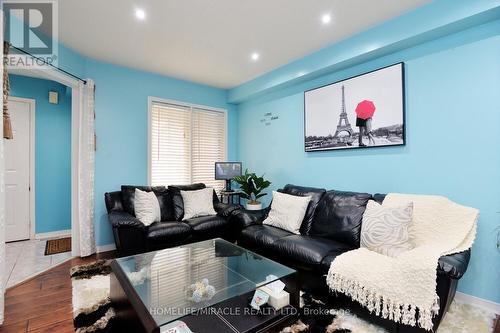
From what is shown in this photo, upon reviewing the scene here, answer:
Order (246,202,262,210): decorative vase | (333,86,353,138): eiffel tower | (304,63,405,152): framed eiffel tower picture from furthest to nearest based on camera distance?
(246,202,262,210): decorative vase < (333,86,353,138): eiffel tower < (304,63,405,152): framed eiffel tower picture

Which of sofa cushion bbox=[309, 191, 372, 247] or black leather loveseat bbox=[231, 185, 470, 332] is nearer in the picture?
black leather loveseat bbox=[231, 185, 470, 332]

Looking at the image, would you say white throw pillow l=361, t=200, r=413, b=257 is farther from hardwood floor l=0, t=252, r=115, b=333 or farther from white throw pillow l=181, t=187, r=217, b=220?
hardwood floor l=0, t=252, r=115, b=333

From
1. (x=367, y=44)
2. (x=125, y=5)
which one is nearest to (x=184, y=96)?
(x=125, y=5)

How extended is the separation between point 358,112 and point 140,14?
2.59m

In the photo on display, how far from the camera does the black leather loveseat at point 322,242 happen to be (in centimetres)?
168

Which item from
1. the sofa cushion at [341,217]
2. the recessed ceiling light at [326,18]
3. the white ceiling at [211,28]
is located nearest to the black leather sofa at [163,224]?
the sofa cushion at [341,217]

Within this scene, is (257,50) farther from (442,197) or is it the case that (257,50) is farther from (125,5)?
(442,197)

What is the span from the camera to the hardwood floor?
75.8 inches

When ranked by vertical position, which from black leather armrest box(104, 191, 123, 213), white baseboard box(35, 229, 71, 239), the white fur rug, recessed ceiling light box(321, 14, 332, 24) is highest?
recessed ceiling light box(321, 14, 332, 24)

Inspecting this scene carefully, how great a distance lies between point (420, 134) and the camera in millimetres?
2557

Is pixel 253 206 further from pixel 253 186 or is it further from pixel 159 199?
pixel 159 199

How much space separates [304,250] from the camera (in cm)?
234

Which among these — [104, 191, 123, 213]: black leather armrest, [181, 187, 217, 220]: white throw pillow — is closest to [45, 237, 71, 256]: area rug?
[104, 191, 123, 213]: black leather armrest

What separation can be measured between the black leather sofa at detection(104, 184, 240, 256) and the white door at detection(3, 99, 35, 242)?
179 cm
